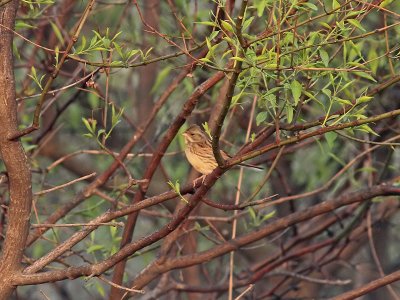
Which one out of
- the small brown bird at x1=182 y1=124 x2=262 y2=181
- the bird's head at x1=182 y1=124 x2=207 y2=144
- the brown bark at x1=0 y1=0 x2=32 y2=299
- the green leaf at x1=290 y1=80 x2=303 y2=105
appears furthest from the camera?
the bird's head at x1=182 y1=124 x2=207 y2=144

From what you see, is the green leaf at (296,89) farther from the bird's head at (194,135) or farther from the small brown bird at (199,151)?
the bird's head at (194,135)

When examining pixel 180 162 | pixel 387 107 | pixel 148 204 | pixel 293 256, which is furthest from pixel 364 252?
pixel 148 204

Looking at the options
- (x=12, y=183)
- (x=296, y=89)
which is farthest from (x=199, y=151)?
(x=296, y=89)

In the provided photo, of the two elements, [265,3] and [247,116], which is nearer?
[265,3]

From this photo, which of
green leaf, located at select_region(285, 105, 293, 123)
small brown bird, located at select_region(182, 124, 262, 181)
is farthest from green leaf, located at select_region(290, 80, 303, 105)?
small brown bird, located at select_region(182, 124, 262, 181)

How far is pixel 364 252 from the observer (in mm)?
9984

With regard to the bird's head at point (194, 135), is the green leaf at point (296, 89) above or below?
above

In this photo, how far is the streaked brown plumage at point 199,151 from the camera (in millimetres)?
5055

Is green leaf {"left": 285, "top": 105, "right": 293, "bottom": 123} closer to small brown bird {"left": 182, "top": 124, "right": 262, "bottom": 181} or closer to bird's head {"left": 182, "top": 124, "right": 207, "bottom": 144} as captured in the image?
small brown bird {"left": 182, "top": 124, "right": 262, "bottom": 181}

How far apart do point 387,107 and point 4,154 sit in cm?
364

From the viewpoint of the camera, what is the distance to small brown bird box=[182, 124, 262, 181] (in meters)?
Result: 5.05

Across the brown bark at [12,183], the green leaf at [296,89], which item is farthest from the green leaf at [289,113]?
the brown bark at [12,183]

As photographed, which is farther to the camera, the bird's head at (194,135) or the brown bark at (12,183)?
the bird's head at (194,135)

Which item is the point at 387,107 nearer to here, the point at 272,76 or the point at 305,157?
the point at 305,157
